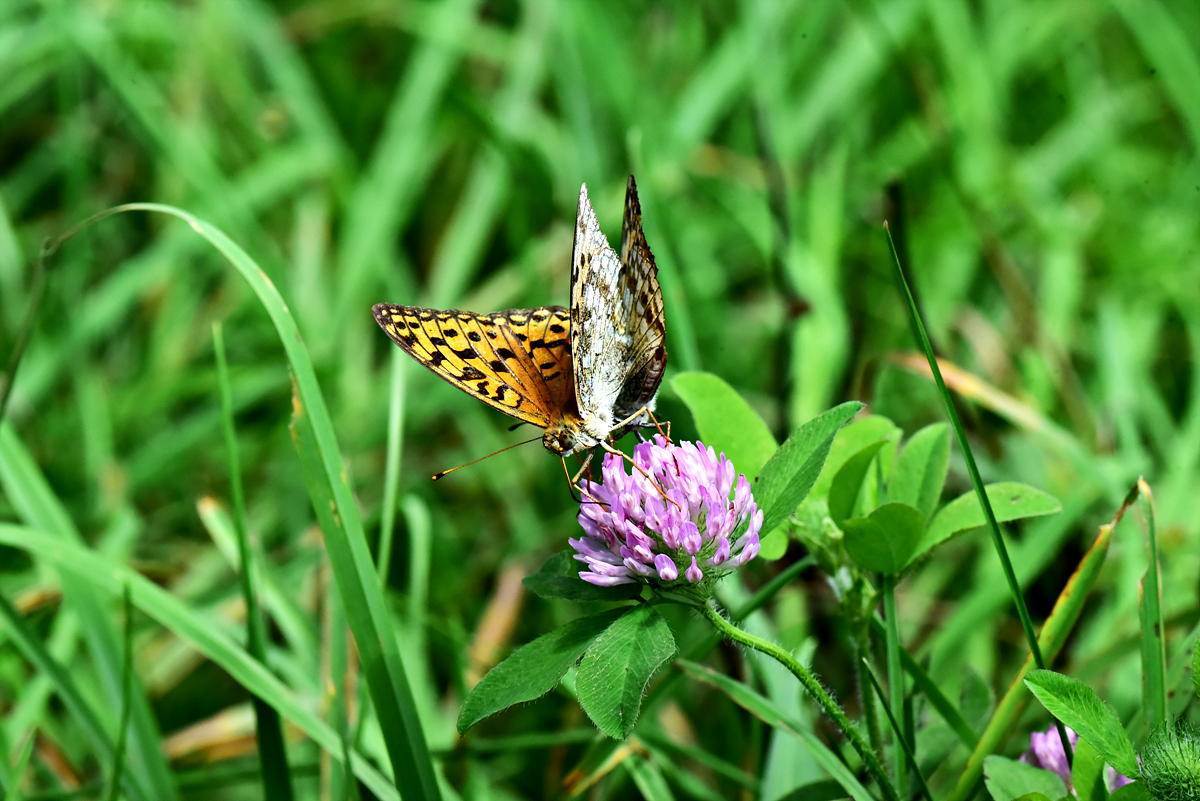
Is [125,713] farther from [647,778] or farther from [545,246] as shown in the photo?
[545,246]

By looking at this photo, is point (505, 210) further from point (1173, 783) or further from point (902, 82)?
point (1173, 783)

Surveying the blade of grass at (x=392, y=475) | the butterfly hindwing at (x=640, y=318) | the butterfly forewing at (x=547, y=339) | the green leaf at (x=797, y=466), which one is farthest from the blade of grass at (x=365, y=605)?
the green leaf at (x=797, y=466)

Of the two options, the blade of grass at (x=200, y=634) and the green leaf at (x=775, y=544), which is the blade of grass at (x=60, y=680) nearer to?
the blade of grass at (x=200, y=634)

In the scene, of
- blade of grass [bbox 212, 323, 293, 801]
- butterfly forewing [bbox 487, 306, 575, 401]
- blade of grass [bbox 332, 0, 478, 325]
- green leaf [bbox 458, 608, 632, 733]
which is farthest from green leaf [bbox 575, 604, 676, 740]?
blade of grass [bbox 332, 0, 478, 325]

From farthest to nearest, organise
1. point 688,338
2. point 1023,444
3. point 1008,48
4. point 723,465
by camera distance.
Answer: point 1008,48, point 1023,444, point 688,338, point 723,465

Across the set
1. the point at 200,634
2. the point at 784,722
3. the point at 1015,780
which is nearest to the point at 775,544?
the point at 784,722

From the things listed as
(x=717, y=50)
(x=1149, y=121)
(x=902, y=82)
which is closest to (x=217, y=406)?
(x=717, y=50)

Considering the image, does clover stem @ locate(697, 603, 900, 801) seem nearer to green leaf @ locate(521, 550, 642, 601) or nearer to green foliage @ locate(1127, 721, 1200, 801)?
green leaf @ locate(521, 550, 642, 601)
